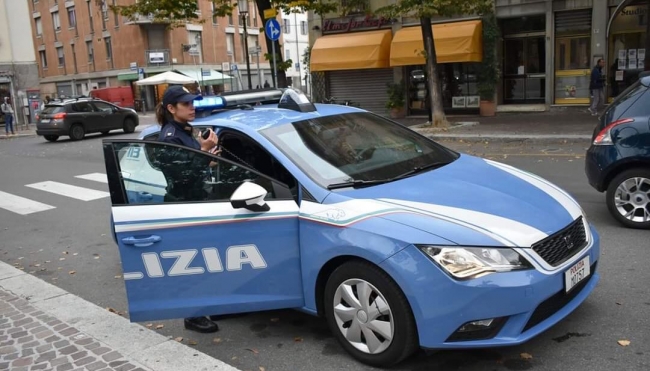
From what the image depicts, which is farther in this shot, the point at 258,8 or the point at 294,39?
the point at 294,39

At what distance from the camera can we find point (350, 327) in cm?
359

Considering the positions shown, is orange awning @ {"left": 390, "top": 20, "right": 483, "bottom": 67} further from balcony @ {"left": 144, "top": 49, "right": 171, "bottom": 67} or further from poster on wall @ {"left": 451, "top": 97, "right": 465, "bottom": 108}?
balcony @ {"left": 144, "top": 49, "right": 171, "bottom": 67}

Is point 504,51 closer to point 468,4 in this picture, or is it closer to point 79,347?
point 468,4

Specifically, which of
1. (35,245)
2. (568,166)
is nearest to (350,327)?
(35,245)

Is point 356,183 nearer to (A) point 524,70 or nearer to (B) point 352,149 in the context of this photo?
(B) point 352,149

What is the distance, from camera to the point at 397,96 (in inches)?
898

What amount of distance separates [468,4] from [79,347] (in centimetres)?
1472

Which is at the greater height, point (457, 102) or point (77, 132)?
point (457, 102)

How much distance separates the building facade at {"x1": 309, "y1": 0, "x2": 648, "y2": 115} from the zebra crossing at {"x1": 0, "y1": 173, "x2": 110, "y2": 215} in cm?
1180

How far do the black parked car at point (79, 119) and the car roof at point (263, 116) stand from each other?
66.2 feet

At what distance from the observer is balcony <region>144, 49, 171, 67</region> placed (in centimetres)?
4728

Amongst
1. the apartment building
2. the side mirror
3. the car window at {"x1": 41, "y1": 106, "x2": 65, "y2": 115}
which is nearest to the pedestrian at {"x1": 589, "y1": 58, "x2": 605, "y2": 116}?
the side mirror

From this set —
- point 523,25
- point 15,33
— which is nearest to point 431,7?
point 523,25

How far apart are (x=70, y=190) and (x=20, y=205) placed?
1.16m
